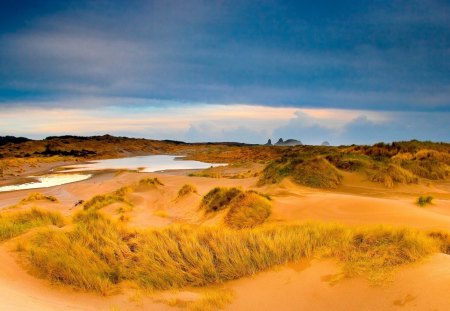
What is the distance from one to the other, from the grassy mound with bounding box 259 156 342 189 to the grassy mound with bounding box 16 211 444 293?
32.5 feet

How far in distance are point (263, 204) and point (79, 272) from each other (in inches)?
234

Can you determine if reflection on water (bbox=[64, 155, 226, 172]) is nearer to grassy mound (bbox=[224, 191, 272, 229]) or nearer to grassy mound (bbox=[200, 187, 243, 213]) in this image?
grassy mound (bbox=[200, 187, 243, 213])

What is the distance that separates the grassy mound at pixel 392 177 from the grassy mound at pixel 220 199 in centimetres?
689

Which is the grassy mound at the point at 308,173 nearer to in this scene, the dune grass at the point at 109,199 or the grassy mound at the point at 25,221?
the dune grass at the point at 109,199

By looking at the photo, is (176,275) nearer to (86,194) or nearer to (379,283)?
(379,283)

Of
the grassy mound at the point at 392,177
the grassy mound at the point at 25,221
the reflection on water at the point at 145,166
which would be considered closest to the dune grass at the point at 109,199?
the grassy mound at the point at 25,221

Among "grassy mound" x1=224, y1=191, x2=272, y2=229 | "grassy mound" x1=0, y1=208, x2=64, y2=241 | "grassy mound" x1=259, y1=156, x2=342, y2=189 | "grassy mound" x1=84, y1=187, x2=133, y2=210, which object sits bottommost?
"grassy mound" x1=84, y1=187, x2=133, y2=210

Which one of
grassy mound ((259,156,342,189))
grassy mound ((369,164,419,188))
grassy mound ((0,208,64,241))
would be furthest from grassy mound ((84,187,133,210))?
grassy mound ((369,164,419,188))

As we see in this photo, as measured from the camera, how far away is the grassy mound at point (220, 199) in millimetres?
12305

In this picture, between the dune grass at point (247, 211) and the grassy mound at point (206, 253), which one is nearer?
the grassy mound at point (206, 253)

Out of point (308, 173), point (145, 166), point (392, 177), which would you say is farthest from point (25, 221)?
point (145, 166)

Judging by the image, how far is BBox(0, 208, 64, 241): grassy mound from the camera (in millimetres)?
7959

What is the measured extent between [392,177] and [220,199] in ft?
25.6

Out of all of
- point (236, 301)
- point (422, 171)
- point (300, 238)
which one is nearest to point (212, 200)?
Result: point (300, 238)
